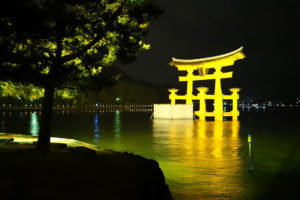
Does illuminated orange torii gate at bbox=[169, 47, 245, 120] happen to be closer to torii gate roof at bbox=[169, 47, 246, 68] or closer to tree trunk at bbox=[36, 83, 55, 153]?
torii gate roof at bbox=[169, 47, 246, 68]

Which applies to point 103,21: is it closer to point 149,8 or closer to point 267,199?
point 149,8

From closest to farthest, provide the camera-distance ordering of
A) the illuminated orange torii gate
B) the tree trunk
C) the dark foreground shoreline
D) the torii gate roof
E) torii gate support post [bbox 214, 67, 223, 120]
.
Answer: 1. the dark foreground shoreline
2. the tree trunk
3. the torii gate roof
4. the illuminated orange torii gate
5. torii gate support post [bbox 214, 67, 223, 120]

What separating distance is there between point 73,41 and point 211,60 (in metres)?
25.0

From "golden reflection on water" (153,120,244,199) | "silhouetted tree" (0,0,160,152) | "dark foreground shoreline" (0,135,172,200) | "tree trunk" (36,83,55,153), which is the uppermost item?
"silhouetted tree" (0,0,160,152)

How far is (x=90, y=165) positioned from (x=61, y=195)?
223cm

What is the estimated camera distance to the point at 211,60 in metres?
33.9

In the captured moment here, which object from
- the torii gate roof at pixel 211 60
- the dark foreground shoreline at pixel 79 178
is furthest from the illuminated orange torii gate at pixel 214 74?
the dark foreground shoreline at pixel 79 178

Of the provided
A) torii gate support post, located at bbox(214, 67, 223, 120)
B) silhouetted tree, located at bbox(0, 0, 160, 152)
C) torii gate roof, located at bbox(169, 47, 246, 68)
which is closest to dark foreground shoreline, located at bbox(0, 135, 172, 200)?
silhouetted tree, located at bbox(0, 0, 160, 152)

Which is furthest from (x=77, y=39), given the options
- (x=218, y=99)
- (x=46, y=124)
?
(x=218, y=99)

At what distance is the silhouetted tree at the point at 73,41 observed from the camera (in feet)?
28.7

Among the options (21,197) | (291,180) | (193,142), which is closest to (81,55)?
(21,197)

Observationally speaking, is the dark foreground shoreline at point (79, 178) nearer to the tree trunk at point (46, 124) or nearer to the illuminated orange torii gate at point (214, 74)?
the tree trunk at point (46, 124)

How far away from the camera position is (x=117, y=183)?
21.0 feet

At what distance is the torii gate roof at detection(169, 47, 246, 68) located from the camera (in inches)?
1222
